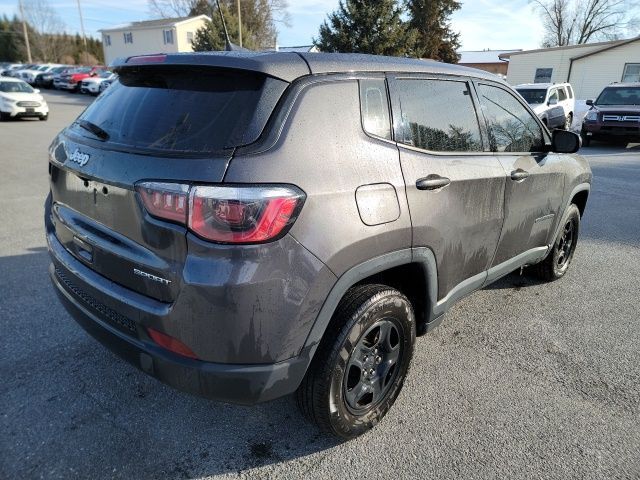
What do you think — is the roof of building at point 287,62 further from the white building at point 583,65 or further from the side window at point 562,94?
the white building at point 583,65

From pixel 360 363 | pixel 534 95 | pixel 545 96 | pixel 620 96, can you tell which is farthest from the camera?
pixel 534 95

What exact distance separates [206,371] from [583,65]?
115 feet

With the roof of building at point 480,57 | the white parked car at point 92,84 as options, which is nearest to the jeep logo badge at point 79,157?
the white parked car at point 92,84

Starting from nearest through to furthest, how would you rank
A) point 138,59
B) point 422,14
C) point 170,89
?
point 170,89 → point 138,59 → point 422,14

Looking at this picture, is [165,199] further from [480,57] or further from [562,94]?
[480,57]

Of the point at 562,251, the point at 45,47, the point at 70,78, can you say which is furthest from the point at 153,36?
the point at 562,251

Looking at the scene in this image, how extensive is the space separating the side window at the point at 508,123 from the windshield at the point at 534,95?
13822 millimetres

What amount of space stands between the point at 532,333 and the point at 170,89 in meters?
2.98

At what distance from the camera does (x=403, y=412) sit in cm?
260

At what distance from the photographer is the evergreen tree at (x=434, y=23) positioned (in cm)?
3291

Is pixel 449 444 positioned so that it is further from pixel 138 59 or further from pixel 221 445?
pixel 138 59

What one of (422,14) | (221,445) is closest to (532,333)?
(221,445)

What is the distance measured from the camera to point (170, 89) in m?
2.15

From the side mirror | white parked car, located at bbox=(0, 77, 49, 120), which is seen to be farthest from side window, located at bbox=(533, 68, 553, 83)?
the side mirror
